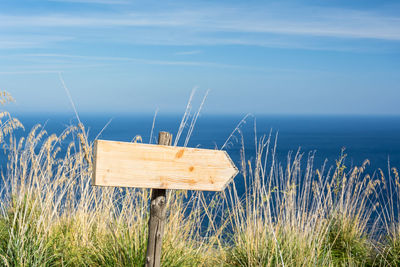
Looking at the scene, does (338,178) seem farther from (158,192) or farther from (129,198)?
(158,192)

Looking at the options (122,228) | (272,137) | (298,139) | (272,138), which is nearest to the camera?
(122,228)

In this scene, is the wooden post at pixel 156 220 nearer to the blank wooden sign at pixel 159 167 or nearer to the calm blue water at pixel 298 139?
the blank wooden sign at pixel 159 167

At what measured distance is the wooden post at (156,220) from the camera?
207 centimetres

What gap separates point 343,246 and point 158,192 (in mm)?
2586

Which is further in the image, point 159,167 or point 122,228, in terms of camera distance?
point 122,228

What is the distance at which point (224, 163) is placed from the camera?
218cm

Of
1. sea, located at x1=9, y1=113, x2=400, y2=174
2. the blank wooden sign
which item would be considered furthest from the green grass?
the blank wooden sign

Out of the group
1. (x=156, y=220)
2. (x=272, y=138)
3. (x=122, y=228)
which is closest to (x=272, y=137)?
(x=272, y=138)

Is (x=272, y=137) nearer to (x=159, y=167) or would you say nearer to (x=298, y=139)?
(x=298, y=139)

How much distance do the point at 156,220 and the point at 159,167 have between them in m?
0.31

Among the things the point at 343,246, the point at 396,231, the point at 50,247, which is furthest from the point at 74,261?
the point at 396,231

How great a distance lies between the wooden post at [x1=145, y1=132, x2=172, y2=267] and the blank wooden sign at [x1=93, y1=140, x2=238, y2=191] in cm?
10

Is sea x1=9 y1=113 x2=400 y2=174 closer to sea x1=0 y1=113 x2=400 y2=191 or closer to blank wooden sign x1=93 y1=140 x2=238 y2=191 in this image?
sea x1=0 y1=113 x2=400 y2=191

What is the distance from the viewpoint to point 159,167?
197 centimetres
